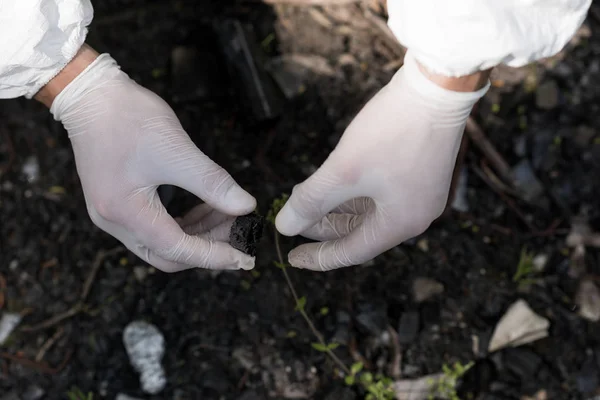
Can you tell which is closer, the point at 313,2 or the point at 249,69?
the point at 249,69

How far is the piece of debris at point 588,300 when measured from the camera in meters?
2.28

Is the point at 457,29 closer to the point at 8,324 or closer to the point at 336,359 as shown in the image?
the point at 336,359

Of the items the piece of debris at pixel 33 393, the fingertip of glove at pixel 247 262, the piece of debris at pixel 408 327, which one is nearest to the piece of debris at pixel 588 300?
the piece of debris at pixel 408 327

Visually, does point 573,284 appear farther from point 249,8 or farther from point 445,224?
point 249,8

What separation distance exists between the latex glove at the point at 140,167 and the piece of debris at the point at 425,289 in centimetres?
84

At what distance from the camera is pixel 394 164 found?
62.7 inches

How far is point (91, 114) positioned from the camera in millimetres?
1720

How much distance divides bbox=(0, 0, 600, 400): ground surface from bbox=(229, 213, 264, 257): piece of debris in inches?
16.3

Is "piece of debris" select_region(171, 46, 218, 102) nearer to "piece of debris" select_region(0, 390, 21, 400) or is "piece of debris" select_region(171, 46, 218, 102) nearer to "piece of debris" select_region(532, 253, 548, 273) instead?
"piece of debris" select_region(0, 390, 21, 400)

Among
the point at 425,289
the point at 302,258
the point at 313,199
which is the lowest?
the point at 425,289

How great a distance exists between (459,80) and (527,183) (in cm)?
115

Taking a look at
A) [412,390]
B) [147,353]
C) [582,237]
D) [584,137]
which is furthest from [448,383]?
[584,137]

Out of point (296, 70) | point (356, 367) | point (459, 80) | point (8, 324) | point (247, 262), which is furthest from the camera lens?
point (296, 70)

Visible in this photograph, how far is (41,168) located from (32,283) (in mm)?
536
